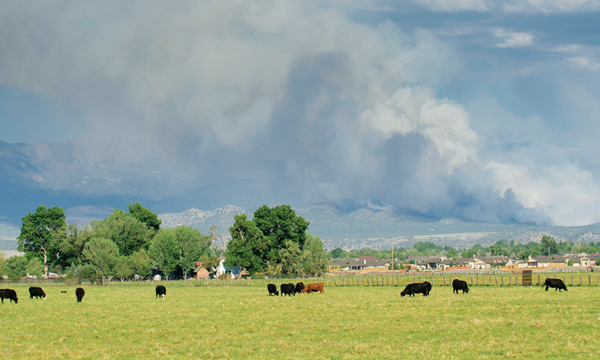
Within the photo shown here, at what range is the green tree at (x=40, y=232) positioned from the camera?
132m

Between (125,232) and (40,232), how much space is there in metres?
20.2

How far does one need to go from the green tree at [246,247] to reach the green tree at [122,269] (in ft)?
62.8

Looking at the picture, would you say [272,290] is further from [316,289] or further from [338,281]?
[338,281]

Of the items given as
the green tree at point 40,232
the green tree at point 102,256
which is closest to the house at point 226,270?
the green tree at point 40,232

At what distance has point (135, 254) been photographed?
11975cm

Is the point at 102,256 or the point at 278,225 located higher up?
the point at 278,225

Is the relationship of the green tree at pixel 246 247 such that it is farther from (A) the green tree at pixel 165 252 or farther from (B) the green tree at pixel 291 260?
(A) the green tree at pixel 165 252

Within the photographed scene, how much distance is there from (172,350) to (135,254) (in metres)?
101

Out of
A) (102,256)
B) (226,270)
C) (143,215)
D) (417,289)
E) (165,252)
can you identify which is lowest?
(226,270)

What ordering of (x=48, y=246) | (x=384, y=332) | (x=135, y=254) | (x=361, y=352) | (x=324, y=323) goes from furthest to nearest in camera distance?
(x=48, y=246)
(x=135, y=254)
(x=324, y=323)
(x=384, y=332)
(x=361, y=352)

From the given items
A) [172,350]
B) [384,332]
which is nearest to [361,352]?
[384,332]

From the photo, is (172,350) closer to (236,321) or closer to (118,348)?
(118,348)

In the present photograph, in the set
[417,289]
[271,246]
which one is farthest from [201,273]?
[417,289]

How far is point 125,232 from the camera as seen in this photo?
13150 cm
